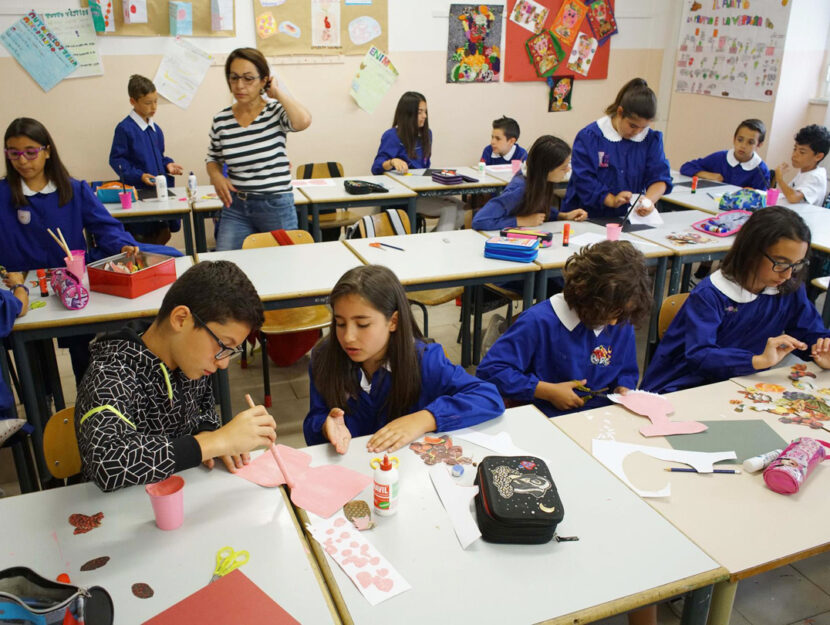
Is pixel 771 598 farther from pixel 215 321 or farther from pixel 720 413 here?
pixel 215 321

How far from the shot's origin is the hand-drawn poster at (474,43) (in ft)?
20.2

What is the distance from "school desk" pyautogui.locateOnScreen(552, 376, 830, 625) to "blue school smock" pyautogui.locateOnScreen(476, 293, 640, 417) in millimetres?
344

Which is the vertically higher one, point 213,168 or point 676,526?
point 213,168

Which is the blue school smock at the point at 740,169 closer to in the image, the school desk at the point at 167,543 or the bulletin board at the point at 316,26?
the bulletin board at the point at 316,26

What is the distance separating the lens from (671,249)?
3.33m

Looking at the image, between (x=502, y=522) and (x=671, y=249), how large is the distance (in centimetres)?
247

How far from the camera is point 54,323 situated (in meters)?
2.40

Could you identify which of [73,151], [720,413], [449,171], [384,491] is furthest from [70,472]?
[73,151]

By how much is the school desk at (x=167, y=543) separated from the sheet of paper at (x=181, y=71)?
15.7 ft

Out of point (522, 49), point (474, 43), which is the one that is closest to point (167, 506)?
point (474, 43)

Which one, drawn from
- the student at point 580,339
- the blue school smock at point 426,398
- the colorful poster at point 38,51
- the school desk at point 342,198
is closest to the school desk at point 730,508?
the blue school smock at point 426,398

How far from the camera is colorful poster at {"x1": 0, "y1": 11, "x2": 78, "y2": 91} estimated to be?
491cm

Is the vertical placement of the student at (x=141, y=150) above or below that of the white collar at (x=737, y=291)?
above

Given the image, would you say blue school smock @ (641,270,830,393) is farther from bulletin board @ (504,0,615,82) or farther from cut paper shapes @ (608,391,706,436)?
bulletin board @ (504,0,615,82)
